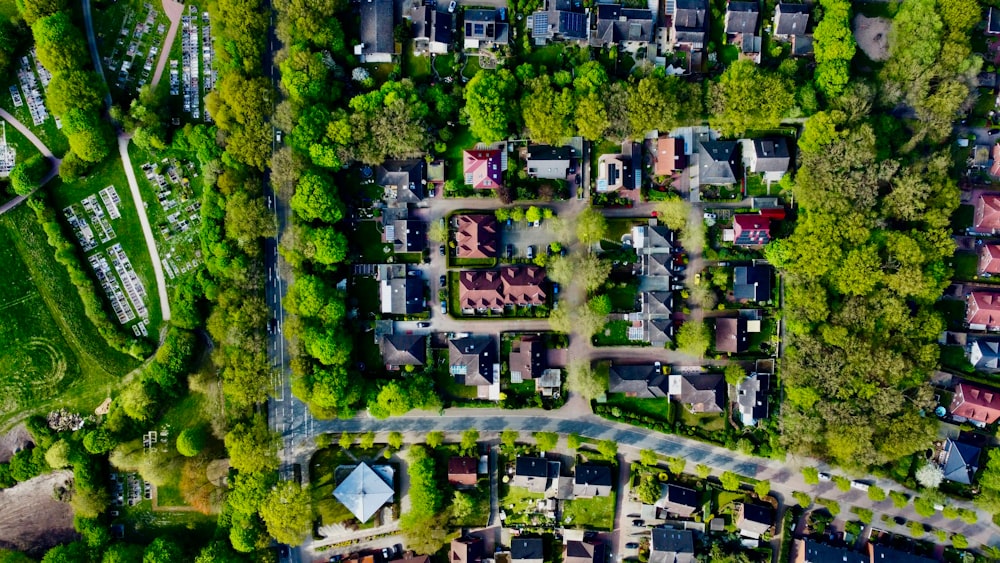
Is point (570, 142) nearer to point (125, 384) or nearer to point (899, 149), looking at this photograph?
point (899, 149)

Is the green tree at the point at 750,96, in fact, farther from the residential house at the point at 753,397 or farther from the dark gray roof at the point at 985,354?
the dark gray roof at the point at 985,354

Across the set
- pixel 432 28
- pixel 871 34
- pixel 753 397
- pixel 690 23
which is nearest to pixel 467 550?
pixel 753 397

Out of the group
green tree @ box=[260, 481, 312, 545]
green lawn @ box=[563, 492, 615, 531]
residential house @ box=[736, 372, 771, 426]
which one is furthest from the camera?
green lawn @ box=[563, 492, 615, 531]

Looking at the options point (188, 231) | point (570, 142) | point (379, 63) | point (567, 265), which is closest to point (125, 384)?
point (188, 231)

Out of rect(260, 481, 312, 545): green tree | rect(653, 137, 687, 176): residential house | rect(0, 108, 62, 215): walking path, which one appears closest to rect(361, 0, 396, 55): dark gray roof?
rect(653, 137, 687, 176): residential house

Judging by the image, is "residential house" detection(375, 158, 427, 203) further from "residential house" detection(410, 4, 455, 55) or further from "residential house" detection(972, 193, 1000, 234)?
"residential house" detection(972, 193, 1000, 234)
